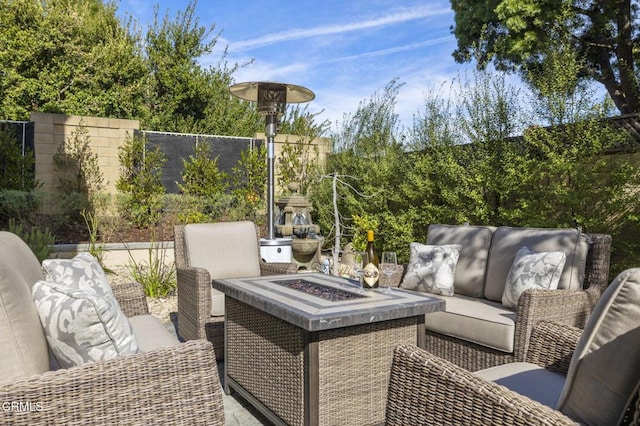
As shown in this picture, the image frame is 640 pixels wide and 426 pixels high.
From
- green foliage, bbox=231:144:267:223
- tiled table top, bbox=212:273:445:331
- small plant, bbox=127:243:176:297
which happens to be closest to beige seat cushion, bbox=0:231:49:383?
tiled table top, bbox=212:273:445:331

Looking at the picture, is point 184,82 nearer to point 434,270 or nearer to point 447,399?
point 434,270

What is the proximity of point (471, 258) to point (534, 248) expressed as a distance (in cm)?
46

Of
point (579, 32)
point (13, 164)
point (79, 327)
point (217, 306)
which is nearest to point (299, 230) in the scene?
point (217, 306)

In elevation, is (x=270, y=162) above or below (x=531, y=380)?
above

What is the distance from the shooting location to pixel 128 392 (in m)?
1.34

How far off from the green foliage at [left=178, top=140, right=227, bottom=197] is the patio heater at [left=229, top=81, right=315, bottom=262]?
3.25m

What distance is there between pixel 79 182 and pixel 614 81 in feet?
32.4

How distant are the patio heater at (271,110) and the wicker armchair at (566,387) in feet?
9.61

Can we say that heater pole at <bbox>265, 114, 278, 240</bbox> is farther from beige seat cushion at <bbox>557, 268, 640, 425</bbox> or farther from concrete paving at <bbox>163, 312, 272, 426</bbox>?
beige seat cushion at <bbox>557, 268, 640, 425</bbox>

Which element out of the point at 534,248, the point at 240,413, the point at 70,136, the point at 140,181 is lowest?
the point at 240,413

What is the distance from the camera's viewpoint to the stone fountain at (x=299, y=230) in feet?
17.4

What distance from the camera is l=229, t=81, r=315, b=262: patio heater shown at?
4.28 m

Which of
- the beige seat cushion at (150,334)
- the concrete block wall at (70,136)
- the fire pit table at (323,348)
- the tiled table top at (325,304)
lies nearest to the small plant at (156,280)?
the beige seat cushion at (150,334)

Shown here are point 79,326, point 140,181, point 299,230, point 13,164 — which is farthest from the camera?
point 140,181
